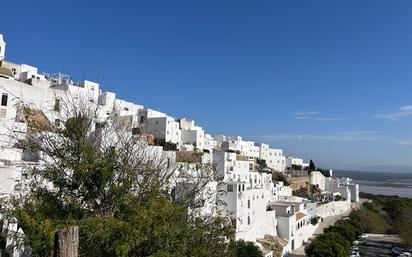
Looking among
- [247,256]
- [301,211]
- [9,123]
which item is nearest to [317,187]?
[301,211]

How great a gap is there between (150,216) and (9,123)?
14634 mm

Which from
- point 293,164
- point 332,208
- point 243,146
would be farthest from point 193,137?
point 293,164

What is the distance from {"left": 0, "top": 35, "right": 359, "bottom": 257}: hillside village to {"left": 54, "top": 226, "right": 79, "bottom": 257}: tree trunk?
755 cm

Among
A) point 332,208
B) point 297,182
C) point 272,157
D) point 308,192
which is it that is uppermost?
point 272,157

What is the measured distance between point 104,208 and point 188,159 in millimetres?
7915

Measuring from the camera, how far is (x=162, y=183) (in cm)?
1221

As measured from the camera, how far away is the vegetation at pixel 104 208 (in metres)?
8.81

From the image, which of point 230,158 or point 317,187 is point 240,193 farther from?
point 317,187

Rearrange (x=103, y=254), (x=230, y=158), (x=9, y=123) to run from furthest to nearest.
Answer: (x=230, y=158) → (x=9, y=123) → (x=103, y=254)

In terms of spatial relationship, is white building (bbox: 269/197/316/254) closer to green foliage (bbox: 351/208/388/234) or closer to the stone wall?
green foliage (bbox: 351/208/388/234)

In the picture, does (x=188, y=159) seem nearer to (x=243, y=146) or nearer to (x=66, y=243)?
(x=66, y=243)

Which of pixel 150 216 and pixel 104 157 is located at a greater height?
pixel 104 157

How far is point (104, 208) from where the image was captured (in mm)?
10672

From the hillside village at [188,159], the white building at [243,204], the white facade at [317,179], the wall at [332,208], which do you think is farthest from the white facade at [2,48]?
the white facade at [317,179]
